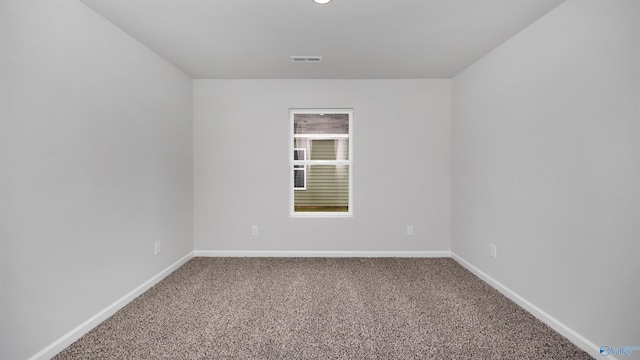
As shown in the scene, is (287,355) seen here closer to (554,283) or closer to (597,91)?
(554,283)

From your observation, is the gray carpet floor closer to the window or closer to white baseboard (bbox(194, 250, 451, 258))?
white baseboard (bbox(194, 250, 451, 258))

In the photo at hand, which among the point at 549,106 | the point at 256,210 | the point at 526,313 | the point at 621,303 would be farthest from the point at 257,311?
the point at 549,106

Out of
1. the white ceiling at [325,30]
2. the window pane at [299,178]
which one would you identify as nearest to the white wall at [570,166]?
the white ceiling at [325,30]

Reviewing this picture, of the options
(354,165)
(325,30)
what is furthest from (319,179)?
(325,30)

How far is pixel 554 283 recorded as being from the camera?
205cm

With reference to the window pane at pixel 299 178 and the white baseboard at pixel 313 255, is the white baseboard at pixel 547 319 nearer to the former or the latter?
the white baseboard at pixel 313 255

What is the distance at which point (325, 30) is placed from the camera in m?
2.34

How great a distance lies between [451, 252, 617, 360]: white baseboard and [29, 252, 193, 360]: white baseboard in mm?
3465

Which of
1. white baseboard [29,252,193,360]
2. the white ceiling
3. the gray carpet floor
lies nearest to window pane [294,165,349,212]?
the gray carpet floor

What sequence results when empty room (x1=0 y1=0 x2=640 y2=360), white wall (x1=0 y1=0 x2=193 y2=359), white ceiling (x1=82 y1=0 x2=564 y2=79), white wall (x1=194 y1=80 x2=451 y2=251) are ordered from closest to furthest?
white wall (x1=0 y1=0 x2=193 y2=359)
empty room (x1=0 y1=0 x2=640 y2=360)
white ceiling (x1=82 y1=0 x2=564 y2=79)
white wall (x1=194 y1=80 x2=451 y2=251)

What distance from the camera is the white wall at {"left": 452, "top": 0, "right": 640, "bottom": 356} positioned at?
1.58m

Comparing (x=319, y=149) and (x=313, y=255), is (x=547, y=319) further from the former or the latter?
(x=319, y=149)

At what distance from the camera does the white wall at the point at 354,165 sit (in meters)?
3.68

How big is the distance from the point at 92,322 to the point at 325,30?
297cm
